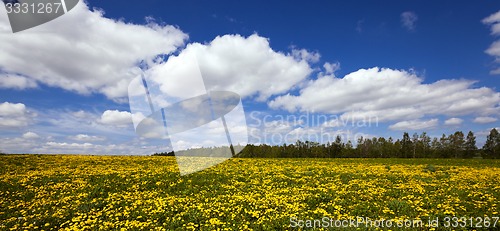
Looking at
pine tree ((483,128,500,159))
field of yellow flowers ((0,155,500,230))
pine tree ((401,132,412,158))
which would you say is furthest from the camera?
pine tree ((401,132,412,158))

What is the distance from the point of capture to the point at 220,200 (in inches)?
542

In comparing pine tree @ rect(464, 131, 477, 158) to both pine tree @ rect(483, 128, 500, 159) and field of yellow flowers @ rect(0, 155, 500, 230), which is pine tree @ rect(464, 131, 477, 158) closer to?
pine tree @ rect(483, 128, 500, 159)

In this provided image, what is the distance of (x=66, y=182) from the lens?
18.2 meters

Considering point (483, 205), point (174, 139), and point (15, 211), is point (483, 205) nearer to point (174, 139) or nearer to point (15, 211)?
point (174, 139)

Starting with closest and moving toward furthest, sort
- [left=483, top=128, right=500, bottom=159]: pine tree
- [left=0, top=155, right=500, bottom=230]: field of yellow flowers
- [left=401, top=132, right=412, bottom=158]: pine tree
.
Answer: [left=0, top=155, right=500, bottom=230]: field of yellow flowers → [left=483, top=128, right=500, bottom=159]: pine tree → [left=401, top=132, right=412, bottom=158]: pine tree

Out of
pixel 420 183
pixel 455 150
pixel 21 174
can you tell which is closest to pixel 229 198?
pixel 420 183

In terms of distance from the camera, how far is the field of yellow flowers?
10906 mm

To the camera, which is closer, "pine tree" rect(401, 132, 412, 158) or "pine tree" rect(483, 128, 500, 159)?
"pine tree" rect(483, 128, 500, 159)

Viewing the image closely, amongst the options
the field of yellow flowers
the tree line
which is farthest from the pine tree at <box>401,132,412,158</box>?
the field of yellow flowers

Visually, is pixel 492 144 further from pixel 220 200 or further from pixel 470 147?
pixel 220 200

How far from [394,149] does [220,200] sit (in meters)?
122

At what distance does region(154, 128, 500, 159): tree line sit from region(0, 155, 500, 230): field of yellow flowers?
273 ft

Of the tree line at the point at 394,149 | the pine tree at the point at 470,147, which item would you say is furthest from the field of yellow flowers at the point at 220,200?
the pine tree at the point at 470,147

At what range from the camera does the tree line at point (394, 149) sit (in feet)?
346
